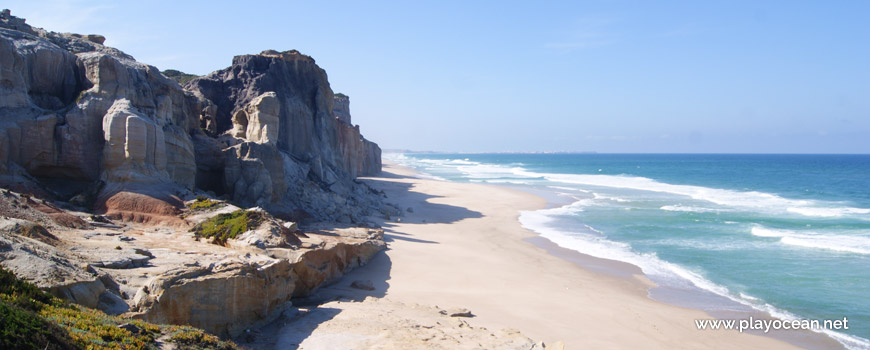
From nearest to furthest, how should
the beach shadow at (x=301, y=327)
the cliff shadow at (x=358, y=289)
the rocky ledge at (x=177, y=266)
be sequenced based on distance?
1. the rocky ledge at (x=177, y=266)
2. the beach shadow at (x=301, y=327)
3. the cliff shadow at (x=358, y=289)

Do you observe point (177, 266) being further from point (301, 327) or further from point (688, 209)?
point (688, 209)

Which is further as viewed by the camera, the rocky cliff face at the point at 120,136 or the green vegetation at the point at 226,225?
the rocky cliff face at the point at 120,136

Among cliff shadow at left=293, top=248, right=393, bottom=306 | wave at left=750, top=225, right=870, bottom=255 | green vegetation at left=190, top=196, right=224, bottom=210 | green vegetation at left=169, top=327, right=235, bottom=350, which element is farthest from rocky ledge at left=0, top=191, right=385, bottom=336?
wave at left=750, top=225, right=870, bottom=255

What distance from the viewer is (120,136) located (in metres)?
18.2

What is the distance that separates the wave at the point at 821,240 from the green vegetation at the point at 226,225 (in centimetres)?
2423

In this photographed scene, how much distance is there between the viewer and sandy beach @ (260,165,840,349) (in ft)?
45.0

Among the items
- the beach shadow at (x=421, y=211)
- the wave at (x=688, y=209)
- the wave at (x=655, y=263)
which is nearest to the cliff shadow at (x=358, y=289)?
the beach shadow at (x=421, y=211)

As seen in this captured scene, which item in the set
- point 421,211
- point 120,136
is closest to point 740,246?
point 421,211

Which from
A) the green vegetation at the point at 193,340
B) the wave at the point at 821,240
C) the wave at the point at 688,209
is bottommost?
the wave at the point at 821,240

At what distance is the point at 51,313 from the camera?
759cm

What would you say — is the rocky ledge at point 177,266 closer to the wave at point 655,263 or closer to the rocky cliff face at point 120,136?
the rocky cliff face at point 120,136

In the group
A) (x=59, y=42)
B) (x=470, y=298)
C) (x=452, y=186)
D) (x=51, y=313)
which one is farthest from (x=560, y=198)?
(x=51, y=313)

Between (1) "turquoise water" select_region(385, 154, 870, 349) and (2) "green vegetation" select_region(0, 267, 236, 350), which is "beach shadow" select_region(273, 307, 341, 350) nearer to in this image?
(2) "green vegetation" select_region(0, 267, 236, 350)

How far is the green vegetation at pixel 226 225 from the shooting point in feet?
51.2
